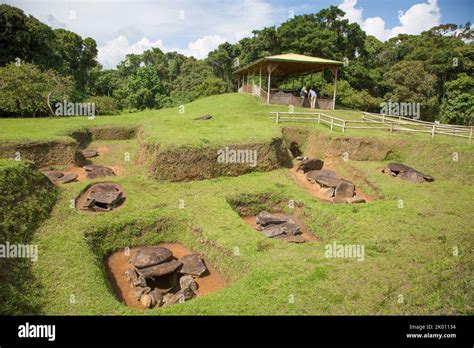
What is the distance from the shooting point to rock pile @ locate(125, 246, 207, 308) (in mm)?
8545

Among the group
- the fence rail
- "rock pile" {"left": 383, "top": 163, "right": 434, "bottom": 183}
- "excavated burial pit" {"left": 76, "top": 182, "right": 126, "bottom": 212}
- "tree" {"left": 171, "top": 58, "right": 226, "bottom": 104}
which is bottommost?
"excavated burial pit" {"left": 76, "top": 182, "right": 126, "bottom": 212}

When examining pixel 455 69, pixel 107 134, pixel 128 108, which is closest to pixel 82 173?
pixel 107 134

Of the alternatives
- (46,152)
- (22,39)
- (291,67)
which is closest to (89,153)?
(46,152)

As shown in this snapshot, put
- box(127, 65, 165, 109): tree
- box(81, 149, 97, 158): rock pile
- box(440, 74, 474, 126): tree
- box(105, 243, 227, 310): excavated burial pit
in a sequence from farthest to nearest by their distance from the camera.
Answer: box(127, 65, 165, 109): tree < box(440, 74, 474, 126): tree < box(81, 149, 97, 158): rock pile < box(105, 243, 227, 310): excavated burial pit

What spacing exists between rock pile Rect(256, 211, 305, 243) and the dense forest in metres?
23.2

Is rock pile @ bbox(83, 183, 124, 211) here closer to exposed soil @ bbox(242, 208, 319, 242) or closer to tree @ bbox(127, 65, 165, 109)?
exposed soil @ bbox(242, 208, 319, 242)

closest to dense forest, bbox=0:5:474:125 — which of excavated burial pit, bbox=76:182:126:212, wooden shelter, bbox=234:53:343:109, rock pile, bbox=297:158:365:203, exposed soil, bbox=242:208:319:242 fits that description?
wooden shelter, bbox=234:53:343:109

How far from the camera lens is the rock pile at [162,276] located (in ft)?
28.0

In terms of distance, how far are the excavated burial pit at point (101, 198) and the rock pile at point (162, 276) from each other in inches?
127

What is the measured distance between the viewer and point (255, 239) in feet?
32.8

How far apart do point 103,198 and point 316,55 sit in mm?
37047

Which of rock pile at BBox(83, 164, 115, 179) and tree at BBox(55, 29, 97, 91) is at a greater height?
tree at BBox(55, 29, 97, 91)

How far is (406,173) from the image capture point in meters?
16.1
